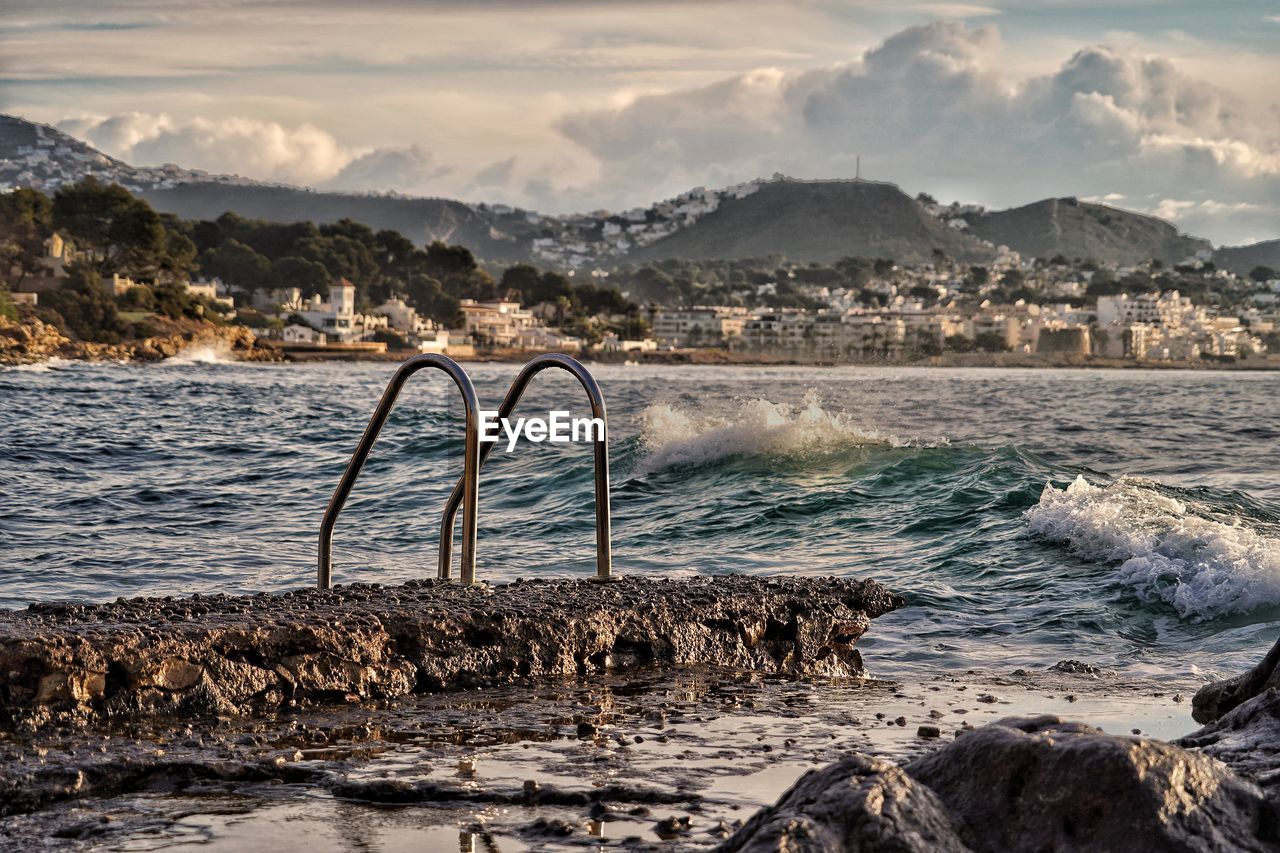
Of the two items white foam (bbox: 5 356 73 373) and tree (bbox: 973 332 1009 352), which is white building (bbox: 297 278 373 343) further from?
tree (bbox: 973 332 1009 352)

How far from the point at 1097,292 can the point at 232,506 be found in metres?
132

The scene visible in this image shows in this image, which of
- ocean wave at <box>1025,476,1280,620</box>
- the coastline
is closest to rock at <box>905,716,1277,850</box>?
ocean wave at <box>1025,476,1280,620</box>

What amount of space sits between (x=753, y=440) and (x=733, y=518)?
4249mm

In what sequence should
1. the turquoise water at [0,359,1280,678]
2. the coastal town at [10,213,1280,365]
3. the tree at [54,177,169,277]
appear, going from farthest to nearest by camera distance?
the coastal town at [10,213,1280,365] → the tree at [54,177,169,277] → the turquoise water at [0,359,1280,678]

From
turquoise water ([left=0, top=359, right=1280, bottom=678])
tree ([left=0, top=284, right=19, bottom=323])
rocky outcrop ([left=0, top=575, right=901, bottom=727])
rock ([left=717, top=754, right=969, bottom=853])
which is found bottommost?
turquoise water ([left=0, top=359, right=1280, bottom=678])

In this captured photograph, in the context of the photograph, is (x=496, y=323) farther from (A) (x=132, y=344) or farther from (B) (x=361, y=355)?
(A) (x=132, y=344)

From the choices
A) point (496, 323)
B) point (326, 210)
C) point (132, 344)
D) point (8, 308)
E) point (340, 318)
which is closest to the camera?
point (132, 344)

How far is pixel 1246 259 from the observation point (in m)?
137

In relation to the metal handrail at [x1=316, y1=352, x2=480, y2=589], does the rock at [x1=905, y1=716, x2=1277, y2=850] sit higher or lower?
lower

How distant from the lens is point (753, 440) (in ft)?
50.0

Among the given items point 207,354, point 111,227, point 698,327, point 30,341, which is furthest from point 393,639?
point 698,327

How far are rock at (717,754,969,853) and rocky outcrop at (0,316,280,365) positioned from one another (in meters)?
44.4

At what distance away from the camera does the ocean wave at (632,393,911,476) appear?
15.0m

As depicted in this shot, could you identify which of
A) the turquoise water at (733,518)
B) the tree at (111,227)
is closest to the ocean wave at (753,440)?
the turquoise water at (733,518)
